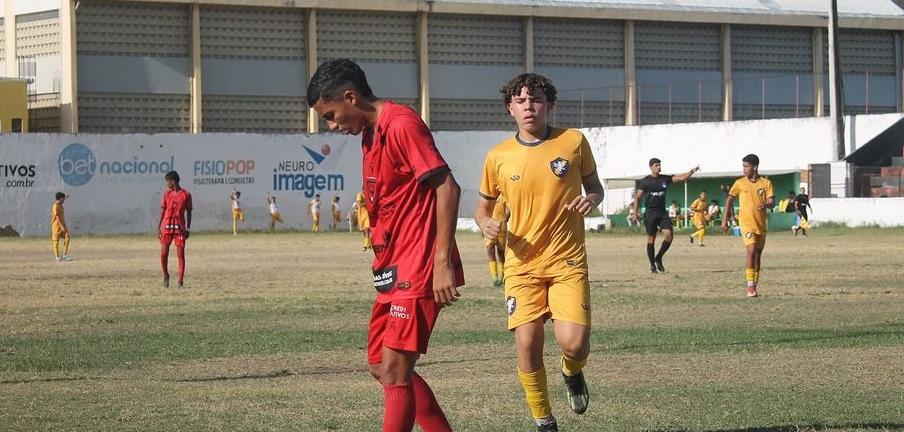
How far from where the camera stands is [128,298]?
2361cm

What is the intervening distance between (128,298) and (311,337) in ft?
25.3

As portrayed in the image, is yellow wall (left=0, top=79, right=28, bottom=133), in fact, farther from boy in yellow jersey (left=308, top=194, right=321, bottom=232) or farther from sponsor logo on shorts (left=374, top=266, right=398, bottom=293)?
sponsor logo on shorts (left=374, top=266, right=398, bottom=293)

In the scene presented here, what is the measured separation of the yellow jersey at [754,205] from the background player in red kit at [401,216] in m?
15.2

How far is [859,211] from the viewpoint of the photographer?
180 feet

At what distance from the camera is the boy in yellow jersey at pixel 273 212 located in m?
62.3

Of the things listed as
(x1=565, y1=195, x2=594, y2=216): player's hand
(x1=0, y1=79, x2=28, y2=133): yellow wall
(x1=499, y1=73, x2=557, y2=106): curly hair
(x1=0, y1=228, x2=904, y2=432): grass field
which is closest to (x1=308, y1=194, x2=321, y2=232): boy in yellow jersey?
(x1=0, y1=79, x2=28, y2=133): yellow wall

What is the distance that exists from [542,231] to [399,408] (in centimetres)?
264

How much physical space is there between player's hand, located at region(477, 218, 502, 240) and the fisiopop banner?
51.3 m

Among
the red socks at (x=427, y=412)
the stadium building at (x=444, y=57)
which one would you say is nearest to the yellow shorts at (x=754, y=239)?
the red socks at (x=427, y=412)

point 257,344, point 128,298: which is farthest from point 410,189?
point 128,298

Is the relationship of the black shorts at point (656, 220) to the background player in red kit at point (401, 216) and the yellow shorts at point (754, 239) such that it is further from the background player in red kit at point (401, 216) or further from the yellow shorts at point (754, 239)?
the background player in red kit at point (401, 216)

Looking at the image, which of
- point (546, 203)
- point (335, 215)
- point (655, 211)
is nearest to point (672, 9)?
point (335, 215)

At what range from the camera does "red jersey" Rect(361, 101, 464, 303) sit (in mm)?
7125

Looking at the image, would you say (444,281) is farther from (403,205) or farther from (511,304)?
(511,304)
